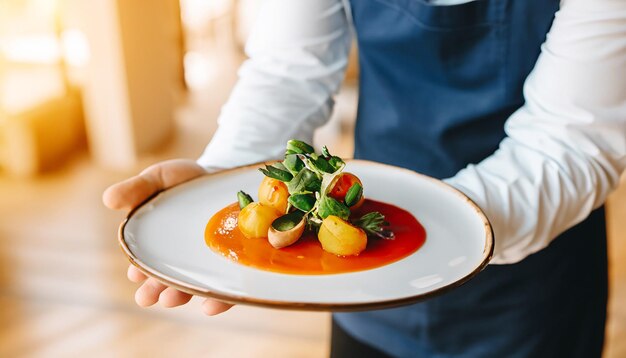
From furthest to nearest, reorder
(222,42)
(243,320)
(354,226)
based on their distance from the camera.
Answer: (222,42), (243,320), (354,226)

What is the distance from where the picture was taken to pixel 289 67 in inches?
42.7

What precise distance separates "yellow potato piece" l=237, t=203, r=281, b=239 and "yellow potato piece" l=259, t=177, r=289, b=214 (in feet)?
0.07

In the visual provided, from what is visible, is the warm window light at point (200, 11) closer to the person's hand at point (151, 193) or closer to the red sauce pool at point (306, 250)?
the person's hand at point (151, 193)

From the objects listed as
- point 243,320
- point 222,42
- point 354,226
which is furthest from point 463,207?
point 222,42

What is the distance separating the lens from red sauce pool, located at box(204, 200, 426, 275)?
68 cm

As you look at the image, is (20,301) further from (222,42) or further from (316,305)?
(222,42)

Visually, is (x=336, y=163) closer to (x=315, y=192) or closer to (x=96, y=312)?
(x=315, y=192)

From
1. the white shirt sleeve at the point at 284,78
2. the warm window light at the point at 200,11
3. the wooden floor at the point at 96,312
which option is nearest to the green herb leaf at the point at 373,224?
the white shirt sleeve at the point at 284,78

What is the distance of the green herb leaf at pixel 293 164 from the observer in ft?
2.47

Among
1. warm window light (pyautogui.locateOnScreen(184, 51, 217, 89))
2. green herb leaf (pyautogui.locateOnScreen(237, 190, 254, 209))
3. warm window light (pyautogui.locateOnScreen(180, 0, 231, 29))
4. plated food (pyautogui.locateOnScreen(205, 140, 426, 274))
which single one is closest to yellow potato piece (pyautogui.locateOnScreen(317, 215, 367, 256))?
plated food (pyautogui.locateOnScreen(205, 140, 426, 274))

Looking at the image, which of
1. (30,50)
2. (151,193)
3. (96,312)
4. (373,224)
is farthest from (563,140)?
(30,50)

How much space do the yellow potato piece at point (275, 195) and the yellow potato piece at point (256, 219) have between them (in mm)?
21

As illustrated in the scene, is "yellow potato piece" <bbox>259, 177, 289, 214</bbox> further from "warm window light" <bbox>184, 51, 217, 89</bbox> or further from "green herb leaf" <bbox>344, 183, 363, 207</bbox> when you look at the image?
"warm window light" <bbox>184, 51, 217, 89</bbox>

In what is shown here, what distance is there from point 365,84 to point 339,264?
1.64ft
